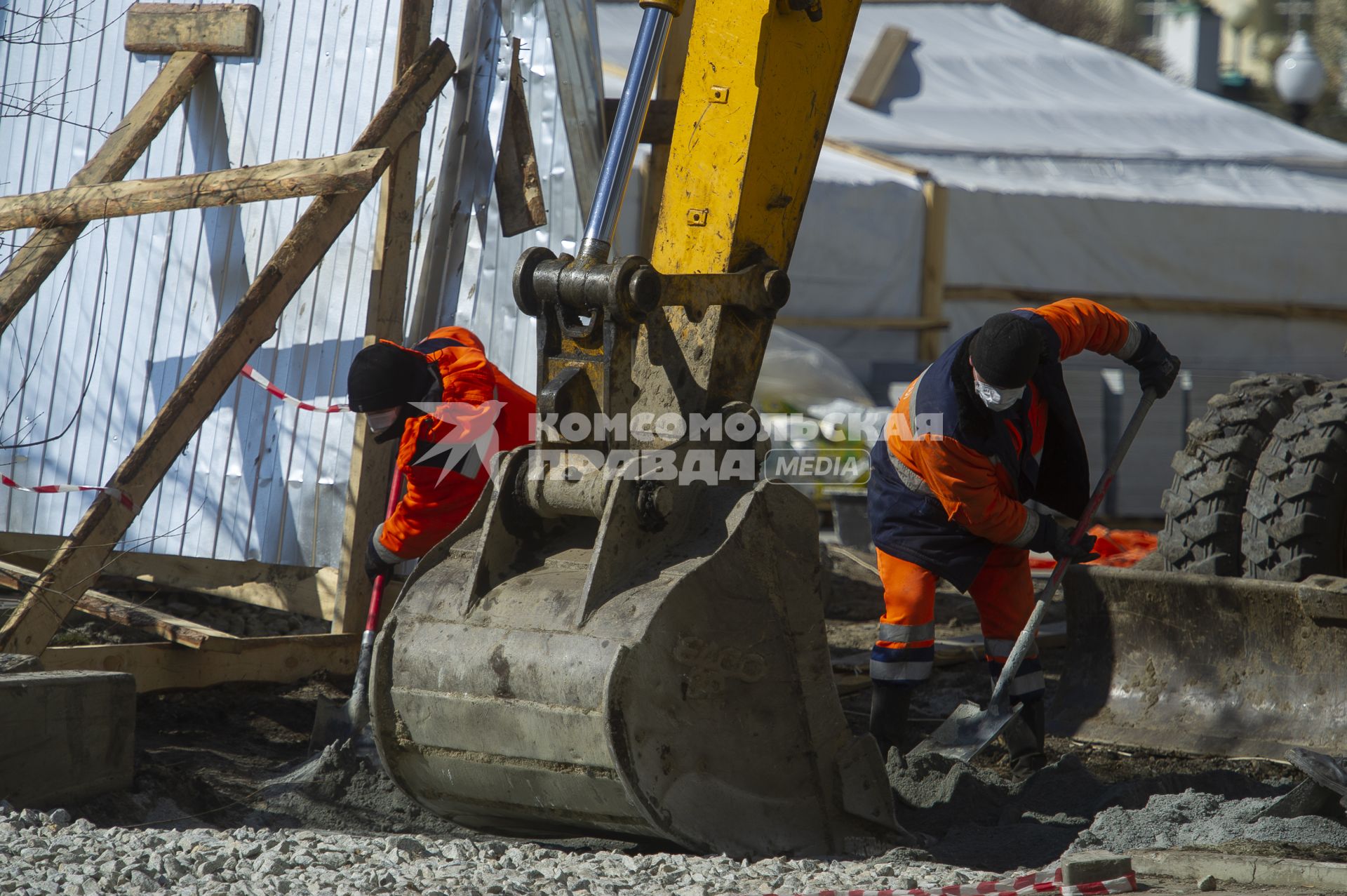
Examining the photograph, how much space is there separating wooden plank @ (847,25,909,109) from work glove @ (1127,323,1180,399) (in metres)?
12.1

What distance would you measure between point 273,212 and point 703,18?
3156 millimetres

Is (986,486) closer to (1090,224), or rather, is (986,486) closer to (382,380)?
(382,380)

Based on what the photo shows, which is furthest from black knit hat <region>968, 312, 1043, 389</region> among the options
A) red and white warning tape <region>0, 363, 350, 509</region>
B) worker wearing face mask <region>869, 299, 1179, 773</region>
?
red and white warning tape <region>0, 363, 350, 509</region>

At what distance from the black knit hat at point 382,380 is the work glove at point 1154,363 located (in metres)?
2.67

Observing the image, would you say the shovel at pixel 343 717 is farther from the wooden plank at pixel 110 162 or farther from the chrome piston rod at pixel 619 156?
the wooden plank at pixel 110 162

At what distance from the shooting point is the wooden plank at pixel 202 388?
18.1 feet

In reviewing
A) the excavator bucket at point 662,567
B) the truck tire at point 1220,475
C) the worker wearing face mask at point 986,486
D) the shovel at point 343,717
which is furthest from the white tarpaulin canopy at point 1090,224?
the excavator bucket at point 662,567

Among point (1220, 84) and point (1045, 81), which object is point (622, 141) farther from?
point (1220, 84)

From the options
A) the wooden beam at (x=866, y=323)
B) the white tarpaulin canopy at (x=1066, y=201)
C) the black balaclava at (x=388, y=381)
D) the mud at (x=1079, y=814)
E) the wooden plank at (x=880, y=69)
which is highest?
the wooden plank at (x=880, y=69)

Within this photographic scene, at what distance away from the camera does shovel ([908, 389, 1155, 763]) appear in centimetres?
511

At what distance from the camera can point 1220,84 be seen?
2445cm

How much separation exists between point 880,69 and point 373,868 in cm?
1487

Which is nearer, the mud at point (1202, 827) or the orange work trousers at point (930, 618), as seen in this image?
the mud at point (1202, 827)

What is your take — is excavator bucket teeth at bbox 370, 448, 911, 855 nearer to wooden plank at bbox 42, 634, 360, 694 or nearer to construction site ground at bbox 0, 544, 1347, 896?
construction site ground at bbox 0, 544, 1347, 896
